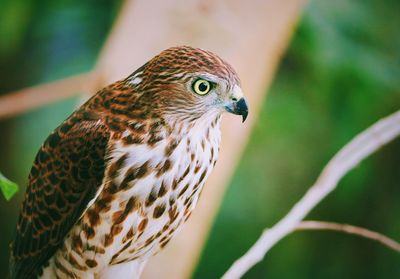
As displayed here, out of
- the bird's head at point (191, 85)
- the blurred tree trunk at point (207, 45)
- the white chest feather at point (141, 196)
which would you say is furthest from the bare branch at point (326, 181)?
the bird's head at point (191, 85)

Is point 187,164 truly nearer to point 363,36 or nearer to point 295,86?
point 295,86

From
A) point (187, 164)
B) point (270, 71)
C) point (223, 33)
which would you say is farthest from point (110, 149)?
point (270, 71)

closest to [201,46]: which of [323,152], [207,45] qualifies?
[207,45]

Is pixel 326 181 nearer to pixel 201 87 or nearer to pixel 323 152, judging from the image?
pixel 323 152

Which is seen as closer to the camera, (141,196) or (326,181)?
(141,196)

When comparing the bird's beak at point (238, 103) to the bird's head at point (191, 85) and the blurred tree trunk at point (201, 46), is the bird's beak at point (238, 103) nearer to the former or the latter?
the bird's head at point (191, 85)

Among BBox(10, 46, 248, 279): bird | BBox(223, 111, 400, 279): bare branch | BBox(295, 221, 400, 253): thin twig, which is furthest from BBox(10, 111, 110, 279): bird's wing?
BBox(295, 221, 400, 253): thin twig
